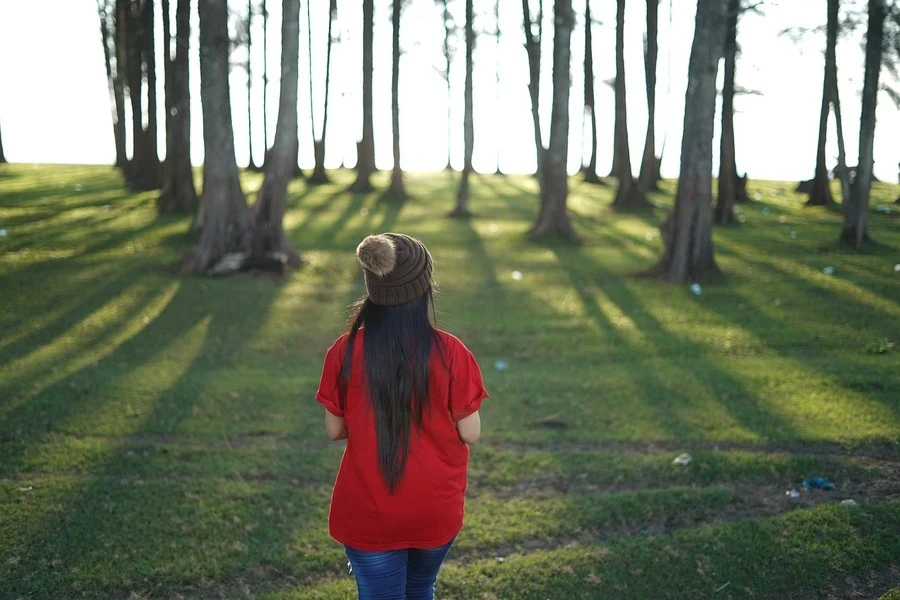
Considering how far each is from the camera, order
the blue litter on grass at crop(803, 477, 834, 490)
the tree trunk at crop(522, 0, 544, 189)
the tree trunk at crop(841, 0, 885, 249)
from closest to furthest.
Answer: the blue litter on grass at crop(803, 477, 834, 490), the tree trunk at crop(841, 0, 885, 249), the tree trunk at crop(522, 0, 544, 189)

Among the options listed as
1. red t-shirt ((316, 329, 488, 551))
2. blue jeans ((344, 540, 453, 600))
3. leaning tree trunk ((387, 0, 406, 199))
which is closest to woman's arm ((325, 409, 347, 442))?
red t-shirt ((316, 329, 488, 551))

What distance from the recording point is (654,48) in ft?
83.1

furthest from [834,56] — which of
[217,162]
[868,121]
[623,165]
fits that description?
[217,162]

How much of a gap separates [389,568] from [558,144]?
616 inches

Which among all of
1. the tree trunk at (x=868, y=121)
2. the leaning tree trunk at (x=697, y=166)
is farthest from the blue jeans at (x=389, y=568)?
the tree trunk at (x=868, y=121)

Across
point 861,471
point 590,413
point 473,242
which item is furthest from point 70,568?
point 473,242

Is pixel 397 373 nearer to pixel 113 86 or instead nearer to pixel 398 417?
pixel 398 417

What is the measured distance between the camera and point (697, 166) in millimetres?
13250

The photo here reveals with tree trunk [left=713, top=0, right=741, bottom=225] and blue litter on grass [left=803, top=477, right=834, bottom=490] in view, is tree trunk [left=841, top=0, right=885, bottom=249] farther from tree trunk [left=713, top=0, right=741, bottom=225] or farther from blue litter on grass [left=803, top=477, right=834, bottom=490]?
blue litter on grass [left=803, top=477, right=834, bottom=490]

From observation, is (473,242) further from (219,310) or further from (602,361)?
(602,361)

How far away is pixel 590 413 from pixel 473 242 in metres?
10.8

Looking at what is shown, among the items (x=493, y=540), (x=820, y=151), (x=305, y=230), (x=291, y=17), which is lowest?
(x=493, y=540)

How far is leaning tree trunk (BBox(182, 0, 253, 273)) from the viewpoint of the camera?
13.9 metres

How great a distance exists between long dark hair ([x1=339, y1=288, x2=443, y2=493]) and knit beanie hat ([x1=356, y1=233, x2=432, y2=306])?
0.04 meters
